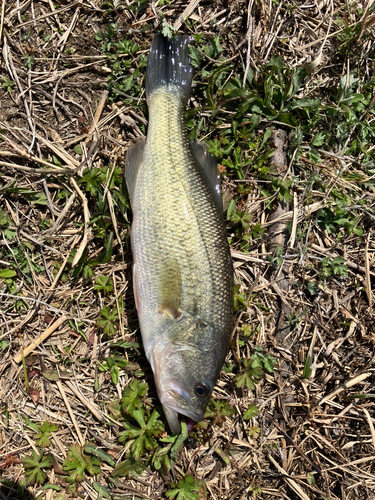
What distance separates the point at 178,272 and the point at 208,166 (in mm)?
1113

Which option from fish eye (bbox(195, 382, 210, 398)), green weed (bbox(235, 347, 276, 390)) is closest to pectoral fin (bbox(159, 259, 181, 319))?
fish eye (bbox(195, 382, 210, 398))

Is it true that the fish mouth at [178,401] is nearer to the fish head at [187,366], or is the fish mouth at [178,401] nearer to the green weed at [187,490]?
the fish head at [187,366]

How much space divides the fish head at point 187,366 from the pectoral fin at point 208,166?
120cm

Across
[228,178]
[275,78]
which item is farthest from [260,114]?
[228,178]

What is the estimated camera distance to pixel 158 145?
11.2 feet

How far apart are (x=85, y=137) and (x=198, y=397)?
2.68 metres

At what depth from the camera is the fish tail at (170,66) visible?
12.0 feet

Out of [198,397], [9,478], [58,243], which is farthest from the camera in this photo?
[58,243]

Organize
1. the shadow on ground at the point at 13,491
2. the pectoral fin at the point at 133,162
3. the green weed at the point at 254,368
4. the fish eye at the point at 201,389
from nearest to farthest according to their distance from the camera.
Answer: the fish eye at the point at 201,389 → the shadow on ground at the point at 13,491 → the pectoral fin at the point at 133,162 → the green weed at the point at 254,368

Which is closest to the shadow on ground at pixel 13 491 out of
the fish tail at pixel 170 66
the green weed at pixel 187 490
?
the green weed at pixel 187 490

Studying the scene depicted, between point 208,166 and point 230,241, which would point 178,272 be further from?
point 208,166

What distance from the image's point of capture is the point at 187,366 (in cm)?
315

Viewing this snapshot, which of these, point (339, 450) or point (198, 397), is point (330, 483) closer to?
point (339, 450)

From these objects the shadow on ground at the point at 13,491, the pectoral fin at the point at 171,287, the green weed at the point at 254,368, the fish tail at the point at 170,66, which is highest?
the fish tail at the point at 170,66
